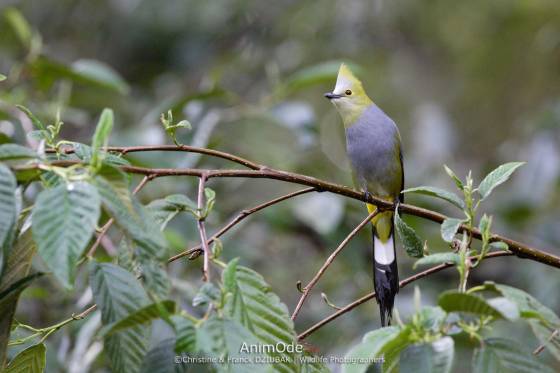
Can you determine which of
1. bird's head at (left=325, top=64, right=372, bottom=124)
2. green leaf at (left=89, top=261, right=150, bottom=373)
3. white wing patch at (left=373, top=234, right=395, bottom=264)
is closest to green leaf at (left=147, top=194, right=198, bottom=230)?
green leaf at (left=89, top=261, right=150, bottom=373)

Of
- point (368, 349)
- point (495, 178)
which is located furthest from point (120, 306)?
point (495, 178)

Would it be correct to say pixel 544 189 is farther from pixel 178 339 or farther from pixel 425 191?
pixel 178 339

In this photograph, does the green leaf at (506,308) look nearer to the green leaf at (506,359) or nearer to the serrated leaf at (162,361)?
the green leaf at (506,359)

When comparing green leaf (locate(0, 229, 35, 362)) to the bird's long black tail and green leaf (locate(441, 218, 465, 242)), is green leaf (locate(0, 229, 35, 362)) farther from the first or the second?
the bird's long black tail

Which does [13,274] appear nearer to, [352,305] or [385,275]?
[352,305]

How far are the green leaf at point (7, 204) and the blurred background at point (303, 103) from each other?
1.27 metres

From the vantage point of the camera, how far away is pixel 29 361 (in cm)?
122

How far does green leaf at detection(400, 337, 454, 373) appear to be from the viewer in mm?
985

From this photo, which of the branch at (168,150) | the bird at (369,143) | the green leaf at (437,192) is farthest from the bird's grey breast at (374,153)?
the branch at (168,150)

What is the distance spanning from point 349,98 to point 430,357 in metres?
1.91

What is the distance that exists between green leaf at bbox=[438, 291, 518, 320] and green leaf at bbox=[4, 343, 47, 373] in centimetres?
68

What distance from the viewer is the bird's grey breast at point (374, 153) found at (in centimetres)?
283

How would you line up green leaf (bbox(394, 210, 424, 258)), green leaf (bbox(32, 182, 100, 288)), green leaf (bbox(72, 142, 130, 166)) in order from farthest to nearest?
green leaf (bbox(394, 210, 424, 258)), green leaf (bbox(72, 142, 130, 166)), green leaf (bbox(32, 182, 100, 288))

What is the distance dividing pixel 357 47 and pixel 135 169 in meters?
4.84
